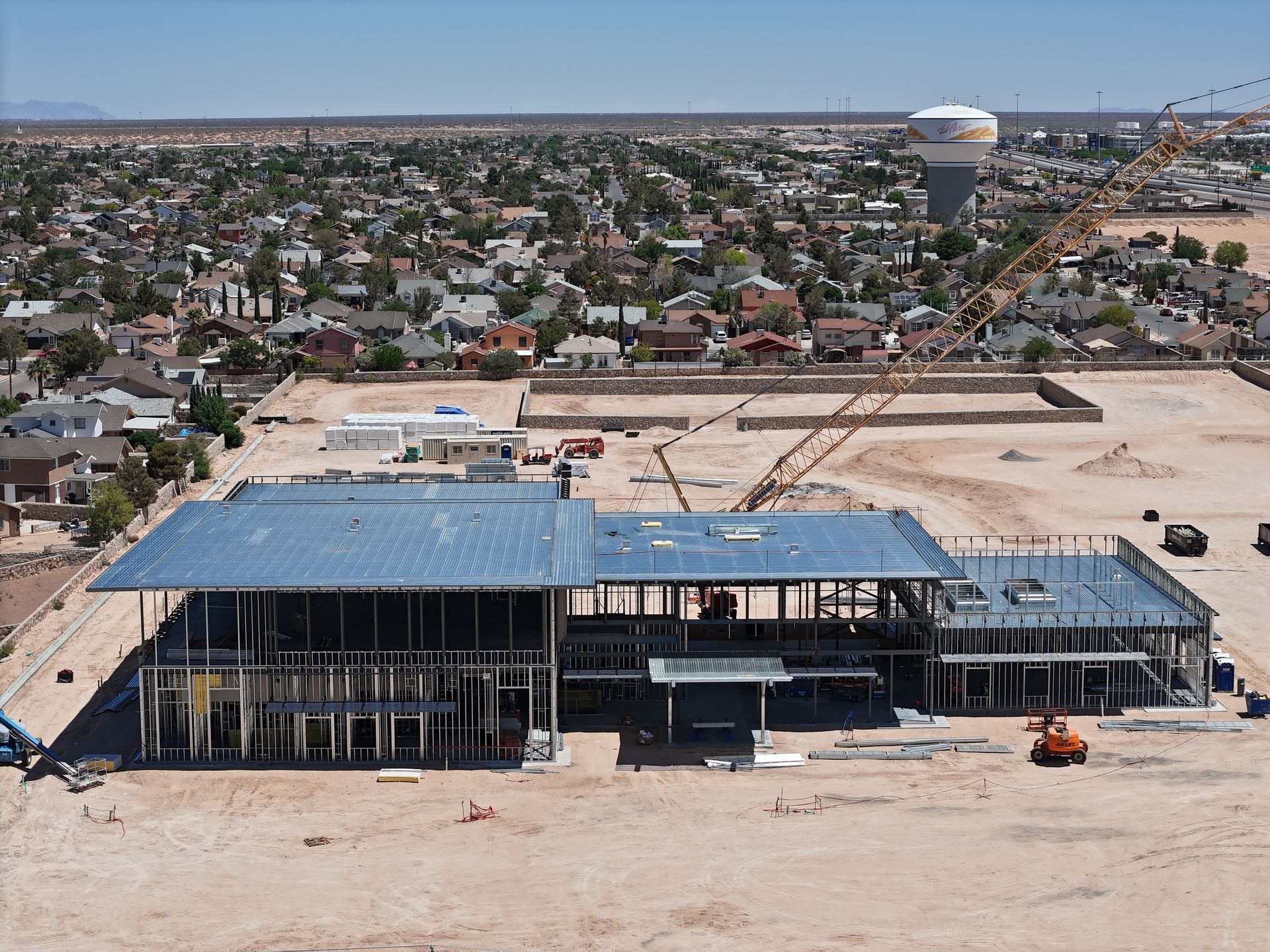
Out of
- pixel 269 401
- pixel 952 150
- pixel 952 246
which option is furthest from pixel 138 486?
pixel 952 150

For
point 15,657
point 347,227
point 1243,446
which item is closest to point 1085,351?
point 1243,446

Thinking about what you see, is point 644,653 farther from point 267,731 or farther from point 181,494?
point 181,494

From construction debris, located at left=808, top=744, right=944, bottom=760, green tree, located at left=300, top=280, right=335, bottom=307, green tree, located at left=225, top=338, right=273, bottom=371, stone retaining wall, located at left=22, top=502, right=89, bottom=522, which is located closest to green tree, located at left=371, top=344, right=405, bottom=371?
green tree, located at left=225, top=338, right=273, bottom=371

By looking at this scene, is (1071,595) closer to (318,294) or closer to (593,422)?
(593,422)

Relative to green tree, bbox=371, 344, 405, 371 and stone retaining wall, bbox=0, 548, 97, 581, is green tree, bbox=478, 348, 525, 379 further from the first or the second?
stone retaining wall, bbox=0, 548, 97, 581

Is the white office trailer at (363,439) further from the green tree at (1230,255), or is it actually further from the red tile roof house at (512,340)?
the green tree at (1230,255)
